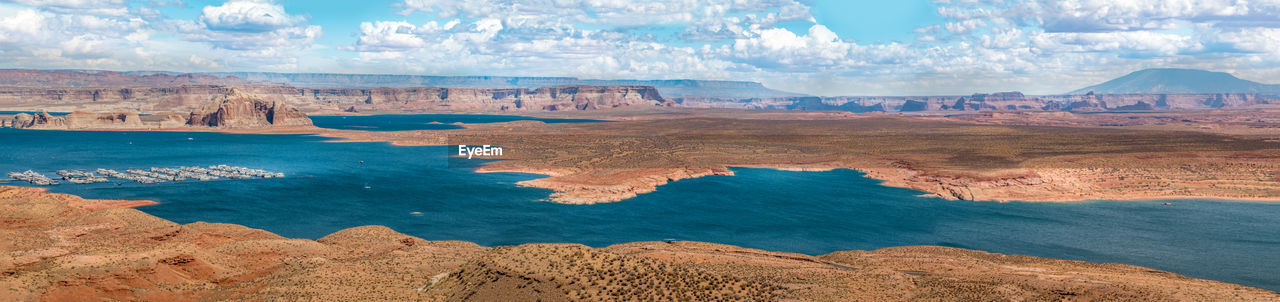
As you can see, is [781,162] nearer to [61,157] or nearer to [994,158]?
[994,158]

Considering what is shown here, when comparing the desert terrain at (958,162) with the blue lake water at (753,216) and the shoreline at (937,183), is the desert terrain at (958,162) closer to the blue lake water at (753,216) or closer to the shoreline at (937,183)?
the shoreline at (937,183)

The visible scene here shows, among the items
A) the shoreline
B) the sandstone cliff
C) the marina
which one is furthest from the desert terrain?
the sandstone cliff

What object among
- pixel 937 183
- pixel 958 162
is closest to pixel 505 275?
pixel 937 183

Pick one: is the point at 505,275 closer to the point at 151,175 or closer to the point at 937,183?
the point at 937,183

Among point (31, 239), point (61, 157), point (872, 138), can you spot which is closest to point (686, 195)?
point (31, 239)

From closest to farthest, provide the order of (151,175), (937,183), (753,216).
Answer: (753,216) < (937,183) < (151,175)

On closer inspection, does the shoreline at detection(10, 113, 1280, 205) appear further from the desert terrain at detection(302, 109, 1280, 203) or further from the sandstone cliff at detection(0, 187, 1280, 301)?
the sandstone cliff at detection(0, 187, 1280, 301)

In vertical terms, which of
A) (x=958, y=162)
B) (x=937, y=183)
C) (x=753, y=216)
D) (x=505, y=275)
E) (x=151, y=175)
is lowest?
(x=151, y=175)
